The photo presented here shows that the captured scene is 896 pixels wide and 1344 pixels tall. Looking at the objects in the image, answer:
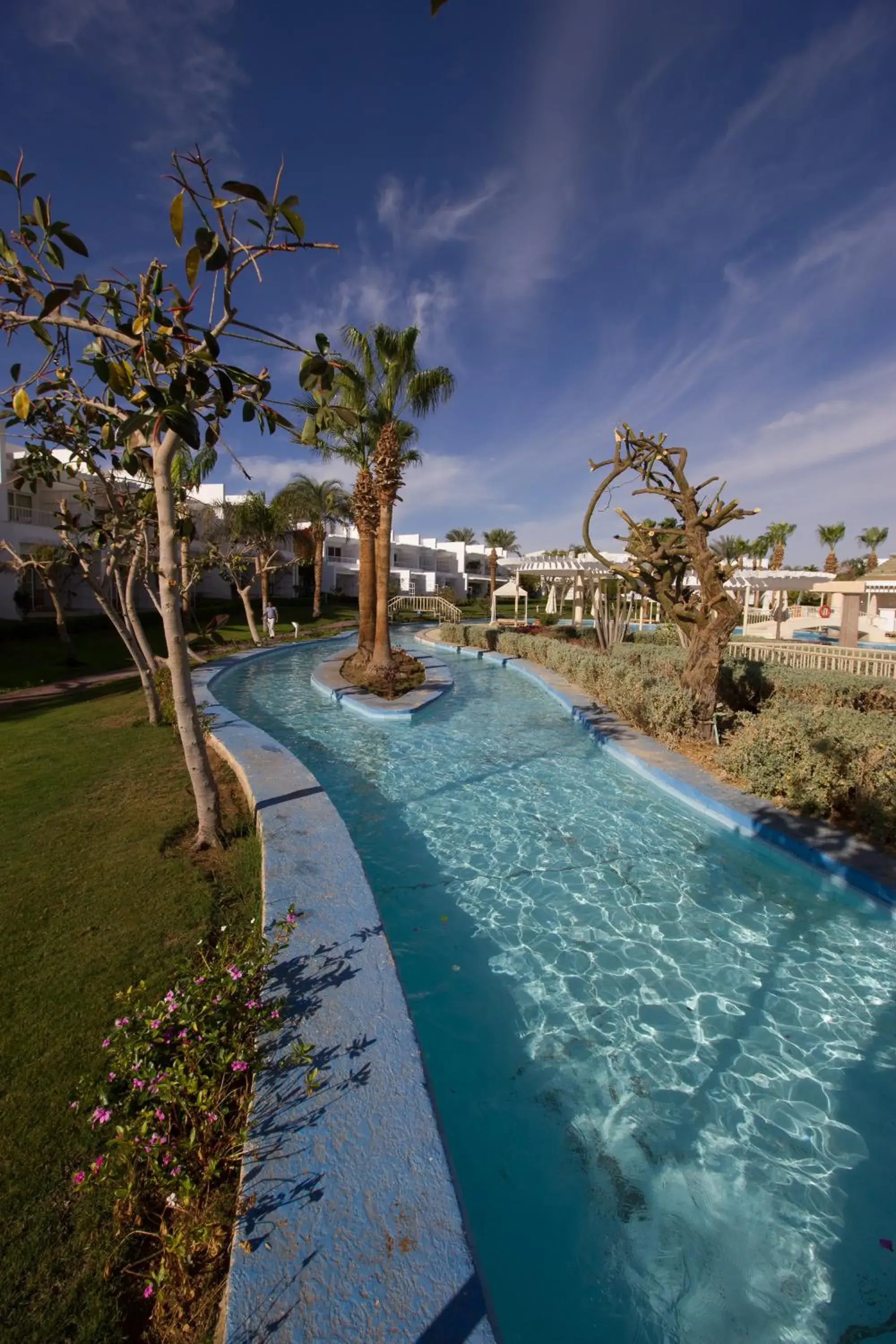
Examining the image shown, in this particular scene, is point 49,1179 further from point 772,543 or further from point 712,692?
point 772,543

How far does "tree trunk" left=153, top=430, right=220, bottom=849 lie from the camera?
4418 mm

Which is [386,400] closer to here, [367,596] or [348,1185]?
[367,596]

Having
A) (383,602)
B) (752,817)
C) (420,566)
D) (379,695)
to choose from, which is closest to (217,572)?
(383,602)

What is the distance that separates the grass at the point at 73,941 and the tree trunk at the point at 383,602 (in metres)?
7.50

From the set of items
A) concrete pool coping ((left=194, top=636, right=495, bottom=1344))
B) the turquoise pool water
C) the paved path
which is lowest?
the turquoise pool water

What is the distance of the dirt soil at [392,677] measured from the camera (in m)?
14.7

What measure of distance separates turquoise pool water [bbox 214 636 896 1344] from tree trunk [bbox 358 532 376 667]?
10.5 m

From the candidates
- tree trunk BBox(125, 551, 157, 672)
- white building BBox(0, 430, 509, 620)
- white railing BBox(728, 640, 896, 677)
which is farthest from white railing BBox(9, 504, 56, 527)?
white railing BBox(728, 640, 896, 677)

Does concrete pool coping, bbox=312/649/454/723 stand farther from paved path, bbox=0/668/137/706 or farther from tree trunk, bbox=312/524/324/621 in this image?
tree trunk, bbox=312/524/324/621

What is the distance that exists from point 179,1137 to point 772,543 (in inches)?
2770

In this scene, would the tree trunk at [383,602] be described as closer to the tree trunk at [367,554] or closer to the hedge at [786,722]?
the tree trunk at [367,554]

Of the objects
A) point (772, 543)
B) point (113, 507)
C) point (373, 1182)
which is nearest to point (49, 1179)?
point (373, 1182)

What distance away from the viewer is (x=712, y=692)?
9.73 m

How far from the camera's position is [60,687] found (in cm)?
1458
